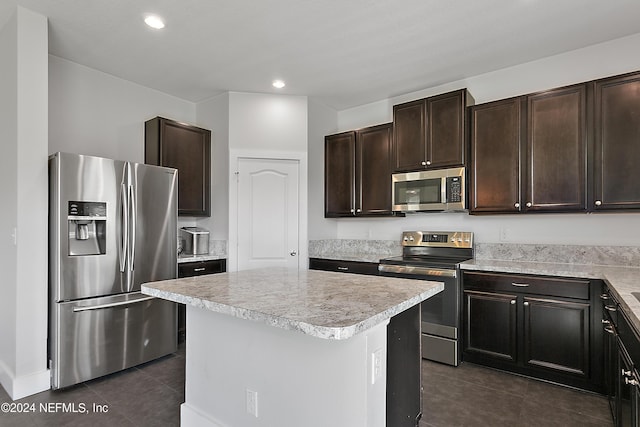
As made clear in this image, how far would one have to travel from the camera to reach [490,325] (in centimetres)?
287

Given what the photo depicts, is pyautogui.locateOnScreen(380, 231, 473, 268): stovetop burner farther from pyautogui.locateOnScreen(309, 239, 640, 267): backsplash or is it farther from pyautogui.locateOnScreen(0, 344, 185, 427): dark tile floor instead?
pyautogui.locateOnScreen(0, 344, 185, 427): dark tile floor

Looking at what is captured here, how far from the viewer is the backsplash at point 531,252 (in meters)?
2.77

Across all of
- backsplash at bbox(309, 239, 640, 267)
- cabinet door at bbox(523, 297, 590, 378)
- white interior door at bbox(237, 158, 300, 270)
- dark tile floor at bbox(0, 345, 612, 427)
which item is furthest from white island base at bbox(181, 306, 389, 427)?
backsplash at bbox(309, 239, 640, 267)

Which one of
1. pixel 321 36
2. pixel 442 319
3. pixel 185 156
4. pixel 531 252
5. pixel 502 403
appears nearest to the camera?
pixel 502 403

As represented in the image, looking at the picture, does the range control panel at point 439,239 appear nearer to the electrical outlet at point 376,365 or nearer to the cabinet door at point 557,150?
the cabinet door at point 557,150

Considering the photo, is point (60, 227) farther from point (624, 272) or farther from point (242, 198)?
point (624, 272)

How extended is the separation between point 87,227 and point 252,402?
6.76 feet

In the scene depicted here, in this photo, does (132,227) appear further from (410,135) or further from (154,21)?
(410,135)

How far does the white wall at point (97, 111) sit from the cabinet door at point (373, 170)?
2478mm

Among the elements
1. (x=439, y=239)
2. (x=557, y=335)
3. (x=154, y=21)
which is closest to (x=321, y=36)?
(x=154, y=21)

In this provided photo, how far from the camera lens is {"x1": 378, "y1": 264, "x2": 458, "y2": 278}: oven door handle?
3.01 m

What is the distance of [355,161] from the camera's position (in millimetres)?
4176

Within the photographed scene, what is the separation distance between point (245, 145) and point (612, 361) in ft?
12.4

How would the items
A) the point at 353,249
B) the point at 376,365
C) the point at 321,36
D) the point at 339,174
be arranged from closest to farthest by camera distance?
the point at 376,365
the point at 321,36
the point at 339,174
the point at 353,249
